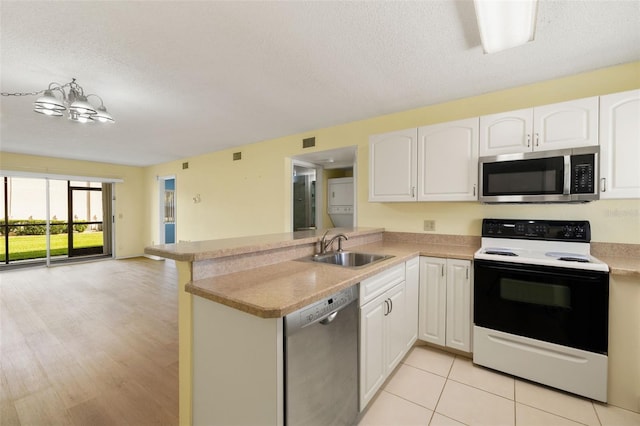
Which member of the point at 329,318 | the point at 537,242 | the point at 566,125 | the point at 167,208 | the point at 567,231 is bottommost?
the point at 329,318

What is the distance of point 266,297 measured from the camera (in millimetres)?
1136

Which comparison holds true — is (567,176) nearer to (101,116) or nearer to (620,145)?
(620,145)

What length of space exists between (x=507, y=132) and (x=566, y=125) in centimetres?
36

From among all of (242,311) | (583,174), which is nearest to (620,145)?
(583,174)

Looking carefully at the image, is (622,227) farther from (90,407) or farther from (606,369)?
(90,407)

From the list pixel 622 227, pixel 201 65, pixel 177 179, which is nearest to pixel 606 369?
pixel 622 227

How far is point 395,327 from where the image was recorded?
1.95m

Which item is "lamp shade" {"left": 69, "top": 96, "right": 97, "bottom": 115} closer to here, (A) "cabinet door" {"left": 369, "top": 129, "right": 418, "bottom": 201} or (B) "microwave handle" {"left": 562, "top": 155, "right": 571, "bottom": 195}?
(A) "cabinet door" {"left": 369, "top": 129, "right": 418, "bottom": 201}

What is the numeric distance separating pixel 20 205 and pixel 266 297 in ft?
28.6

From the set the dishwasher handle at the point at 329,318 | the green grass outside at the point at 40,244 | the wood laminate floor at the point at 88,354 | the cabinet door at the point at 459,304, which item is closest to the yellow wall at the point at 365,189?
the cabinet door at the point at 459,304

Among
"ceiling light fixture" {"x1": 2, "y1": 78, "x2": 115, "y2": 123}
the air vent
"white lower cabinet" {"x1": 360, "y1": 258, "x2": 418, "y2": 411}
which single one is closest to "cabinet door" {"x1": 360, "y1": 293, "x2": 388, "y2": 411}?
"white lower cabinet" {"x1": 360, "y1": 258, "x2": 418, "y2": 411}

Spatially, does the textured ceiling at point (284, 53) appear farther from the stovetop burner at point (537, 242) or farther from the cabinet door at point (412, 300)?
the cabinet door at point (412, 300)

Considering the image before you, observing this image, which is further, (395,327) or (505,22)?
(395,327)

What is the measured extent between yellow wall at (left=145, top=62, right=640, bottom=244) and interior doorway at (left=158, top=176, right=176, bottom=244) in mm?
519
